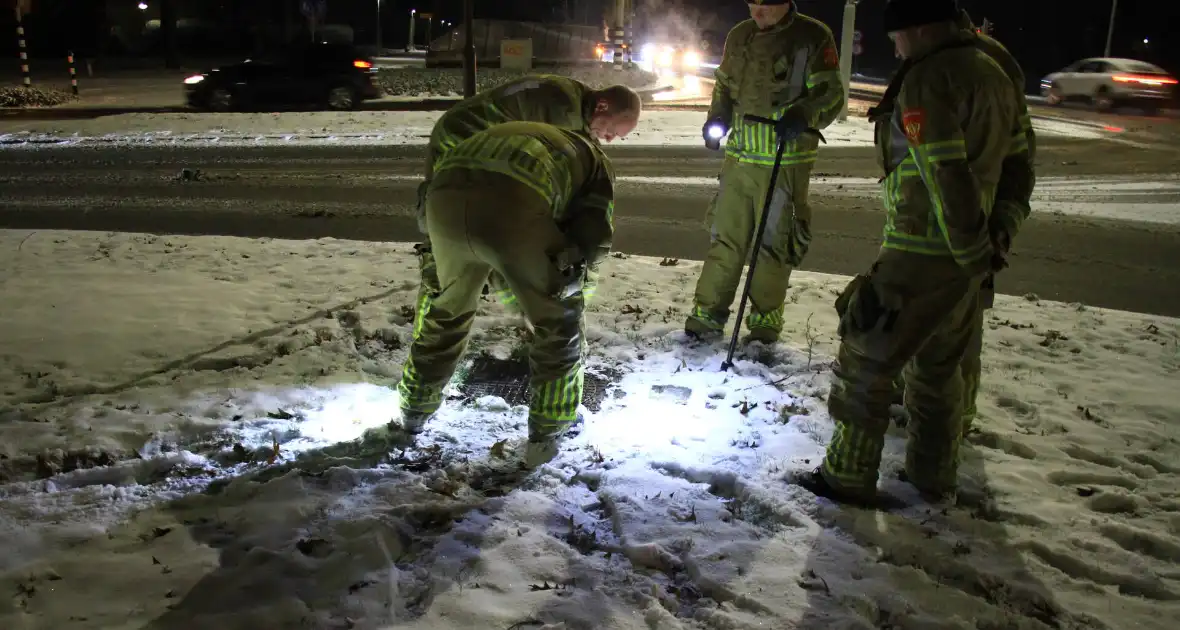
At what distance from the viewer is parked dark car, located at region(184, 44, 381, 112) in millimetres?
19312

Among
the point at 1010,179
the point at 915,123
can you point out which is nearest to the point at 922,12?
the point at 915,123

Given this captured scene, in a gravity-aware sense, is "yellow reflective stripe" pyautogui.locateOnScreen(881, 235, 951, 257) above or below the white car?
below

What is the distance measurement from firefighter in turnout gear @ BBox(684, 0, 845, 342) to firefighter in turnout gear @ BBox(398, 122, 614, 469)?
66.6 inches

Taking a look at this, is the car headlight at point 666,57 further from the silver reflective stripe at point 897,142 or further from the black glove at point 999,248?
the black glove at point 999,248

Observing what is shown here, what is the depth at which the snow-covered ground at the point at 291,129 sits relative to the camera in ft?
49.4

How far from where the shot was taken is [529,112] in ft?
12.7

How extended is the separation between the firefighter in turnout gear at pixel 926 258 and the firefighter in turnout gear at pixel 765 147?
5.15ft

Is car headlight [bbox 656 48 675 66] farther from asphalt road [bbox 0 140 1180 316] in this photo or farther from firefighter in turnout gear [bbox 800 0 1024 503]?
firefighter in turnout gear [bbox 800 0 1024 503]

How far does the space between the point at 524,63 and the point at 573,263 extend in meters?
23.4

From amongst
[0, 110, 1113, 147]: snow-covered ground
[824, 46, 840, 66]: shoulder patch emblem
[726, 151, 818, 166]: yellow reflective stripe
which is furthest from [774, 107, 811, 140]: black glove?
[0, 110, 1113, 147]: snow-covered ground

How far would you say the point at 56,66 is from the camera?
107ft

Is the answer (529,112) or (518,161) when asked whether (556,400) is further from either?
(529,112)

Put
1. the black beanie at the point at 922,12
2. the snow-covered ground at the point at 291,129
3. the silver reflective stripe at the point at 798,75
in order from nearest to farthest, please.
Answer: the black beanie at the point at 922,12 → the silver reflective stripe at the point at 798,75 → the snow-covered ground at the point at 291,129

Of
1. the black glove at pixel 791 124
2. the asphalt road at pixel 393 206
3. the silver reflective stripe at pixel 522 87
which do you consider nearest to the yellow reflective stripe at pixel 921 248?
the black glove at pixel 791 124
